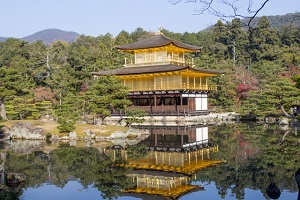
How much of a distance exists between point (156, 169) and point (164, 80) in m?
24.3

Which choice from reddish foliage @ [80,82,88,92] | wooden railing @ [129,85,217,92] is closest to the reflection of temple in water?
A: wooden railing @ [129,85,217,92]

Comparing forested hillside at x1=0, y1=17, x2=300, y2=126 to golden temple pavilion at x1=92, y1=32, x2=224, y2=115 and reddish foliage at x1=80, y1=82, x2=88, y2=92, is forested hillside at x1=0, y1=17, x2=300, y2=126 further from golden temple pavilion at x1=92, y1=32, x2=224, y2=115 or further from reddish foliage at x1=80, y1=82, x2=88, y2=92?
golden temple pavilion at x1=92, y1=32, x2=224, y2=115

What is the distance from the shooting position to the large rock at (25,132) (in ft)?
81.0

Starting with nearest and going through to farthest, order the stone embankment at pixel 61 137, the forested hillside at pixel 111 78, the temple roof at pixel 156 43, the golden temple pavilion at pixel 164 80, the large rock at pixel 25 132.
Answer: the stone embankment at pixel 61 137
the large rock at pixel 25 132
the forested hillside at pixel 111 78
the golden temple pavilion at pixel 164 80
the temple roof at pixel 156 43

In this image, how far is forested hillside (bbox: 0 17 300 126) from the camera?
1172 inches

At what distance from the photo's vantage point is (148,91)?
3831 centimetres

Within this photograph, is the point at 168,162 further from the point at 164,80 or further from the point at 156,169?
the point at 164,80

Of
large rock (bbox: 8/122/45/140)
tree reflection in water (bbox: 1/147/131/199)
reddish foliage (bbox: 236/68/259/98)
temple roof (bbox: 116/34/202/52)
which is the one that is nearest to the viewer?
tree reflection in water (bbox: 1/147/131/199)

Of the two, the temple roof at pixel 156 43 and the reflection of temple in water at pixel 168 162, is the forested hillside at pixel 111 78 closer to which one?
the reflection of temple in water at pixel 168 162

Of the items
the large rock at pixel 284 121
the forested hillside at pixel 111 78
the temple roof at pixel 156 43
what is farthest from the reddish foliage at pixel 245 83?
the large rock at pixel 284 121

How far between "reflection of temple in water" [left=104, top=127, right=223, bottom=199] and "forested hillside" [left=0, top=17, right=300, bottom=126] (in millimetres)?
4949

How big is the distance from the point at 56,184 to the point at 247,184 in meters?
6.54

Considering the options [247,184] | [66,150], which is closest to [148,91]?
[66,150]

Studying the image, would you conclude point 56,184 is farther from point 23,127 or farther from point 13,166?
point 23,127
